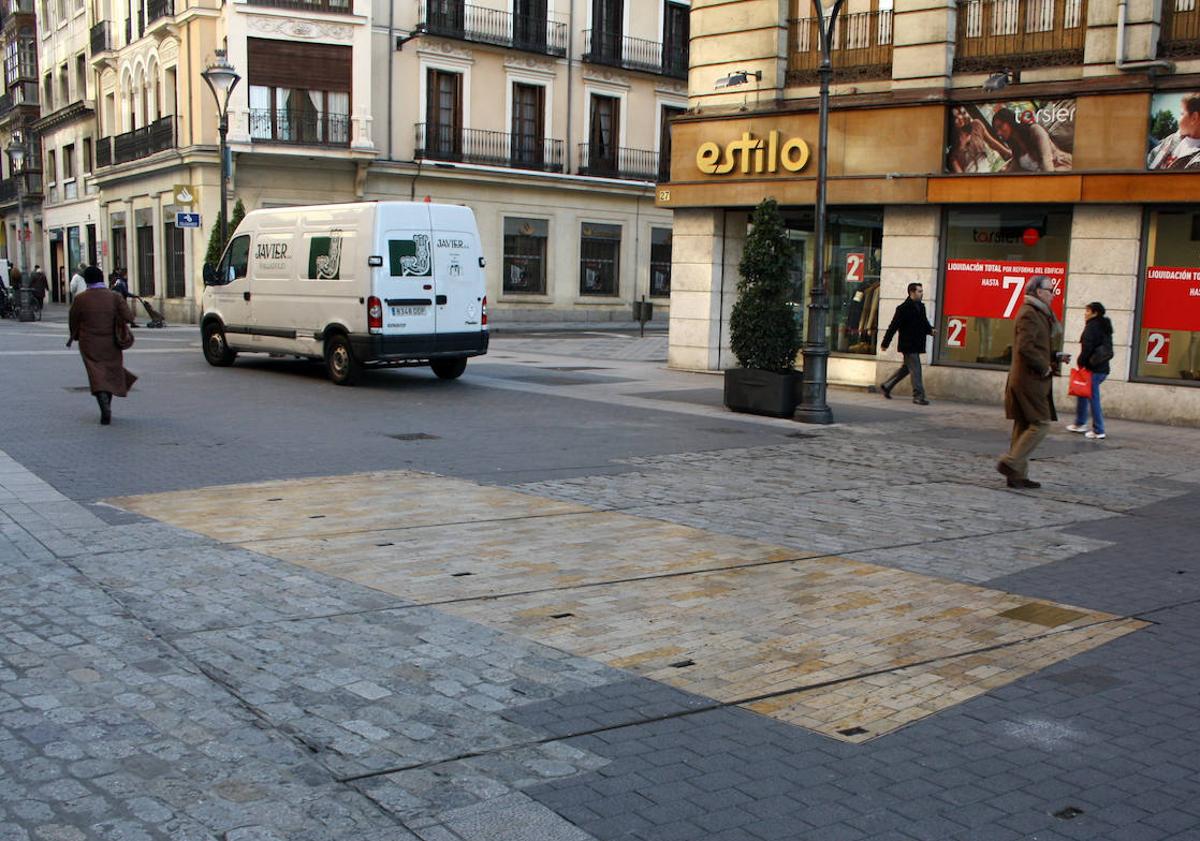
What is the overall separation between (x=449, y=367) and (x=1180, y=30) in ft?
37.0

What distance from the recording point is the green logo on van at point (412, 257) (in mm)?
16531

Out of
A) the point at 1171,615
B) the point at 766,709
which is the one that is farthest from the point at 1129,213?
the point at 766,709

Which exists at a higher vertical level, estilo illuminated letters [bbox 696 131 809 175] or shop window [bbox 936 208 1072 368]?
estilo illuminated letters [bbox 696 131 809 175]

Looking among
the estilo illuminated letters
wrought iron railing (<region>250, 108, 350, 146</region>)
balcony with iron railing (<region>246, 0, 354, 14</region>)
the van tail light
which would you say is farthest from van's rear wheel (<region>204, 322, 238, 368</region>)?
balcony with iron railing (<region>246, 0, 354, 14</region>)

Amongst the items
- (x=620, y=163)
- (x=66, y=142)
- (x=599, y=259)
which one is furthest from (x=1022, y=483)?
(x=66, y=142)

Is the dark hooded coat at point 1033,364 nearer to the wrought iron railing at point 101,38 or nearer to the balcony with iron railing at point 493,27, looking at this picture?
the balcony with iron railing at point 493,27

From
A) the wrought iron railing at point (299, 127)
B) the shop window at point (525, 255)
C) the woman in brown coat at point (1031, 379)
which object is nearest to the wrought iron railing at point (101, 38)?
the wrought iron railing at point (299, 127)

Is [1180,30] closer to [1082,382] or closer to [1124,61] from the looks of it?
[1124,61]

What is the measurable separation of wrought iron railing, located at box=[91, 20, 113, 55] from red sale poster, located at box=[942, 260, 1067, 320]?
34.7 meters

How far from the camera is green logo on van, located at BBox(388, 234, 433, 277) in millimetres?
16531

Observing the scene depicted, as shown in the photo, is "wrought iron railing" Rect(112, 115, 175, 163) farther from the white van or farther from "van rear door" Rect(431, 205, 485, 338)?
"van rear door" Rect(431, 205, 485, 338)

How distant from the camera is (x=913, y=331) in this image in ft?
55.0

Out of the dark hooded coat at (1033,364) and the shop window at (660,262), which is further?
the shop window at (660,262)

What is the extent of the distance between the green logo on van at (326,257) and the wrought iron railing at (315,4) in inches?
746
